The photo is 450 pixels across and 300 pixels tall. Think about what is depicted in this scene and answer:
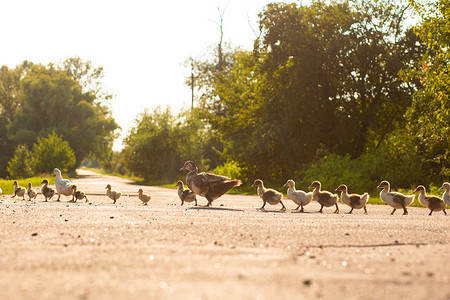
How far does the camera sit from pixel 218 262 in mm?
5191

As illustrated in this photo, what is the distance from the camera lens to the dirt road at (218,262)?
4004 millimetres

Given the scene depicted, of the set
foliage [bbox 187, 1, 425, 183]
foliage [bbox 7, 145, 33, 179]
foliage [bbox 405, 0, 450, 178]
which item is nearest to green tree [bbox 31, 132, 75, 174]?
foliage [bbox 7, 145, 33, 179]

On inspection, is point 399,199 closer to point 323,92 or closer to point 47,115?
point 323,92

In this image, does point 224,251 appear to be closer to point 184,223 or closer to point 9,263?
point 9,263

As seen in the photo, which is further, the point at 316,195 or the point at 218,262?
the point at 316,195

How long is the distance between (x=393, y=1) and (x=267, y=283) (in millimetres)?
29585

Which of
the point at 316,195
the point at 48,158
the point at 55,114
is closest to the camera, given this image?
the point at 316,195

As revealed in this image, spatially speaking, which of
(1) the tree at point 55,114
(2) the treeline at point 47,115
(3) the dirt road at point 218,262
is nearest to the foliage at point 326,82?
(3) the dirt road at point 218,262

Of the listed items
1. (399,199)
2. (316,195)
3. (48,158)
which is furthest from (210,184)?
(48,158)

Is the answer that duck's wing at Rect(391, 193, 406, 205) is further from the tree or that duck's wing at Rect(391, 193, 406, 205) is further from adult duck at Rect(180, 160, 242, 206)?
the tree

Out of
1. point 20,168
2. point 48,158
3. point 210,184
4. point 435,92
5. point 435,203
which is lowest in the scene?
point 435,203

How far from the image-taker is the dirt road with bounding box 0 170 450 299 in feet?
13.1

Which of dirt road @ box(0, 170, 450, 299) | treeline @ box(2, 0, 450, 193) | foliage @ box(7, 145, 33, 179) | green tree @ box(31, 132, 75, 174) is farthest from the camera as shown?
green tree @ box(31, 132, 75, 174)

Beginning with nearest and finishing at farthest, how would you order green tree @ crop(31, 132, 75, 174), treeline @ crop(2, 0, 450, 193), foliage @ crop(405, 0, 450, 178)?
1. foliage @ crop(405, 0, 450, 178)
2. treeline @ crop(2, 0, 450, 193)
3. green tree @ crop(31, 132, 75, 174)
